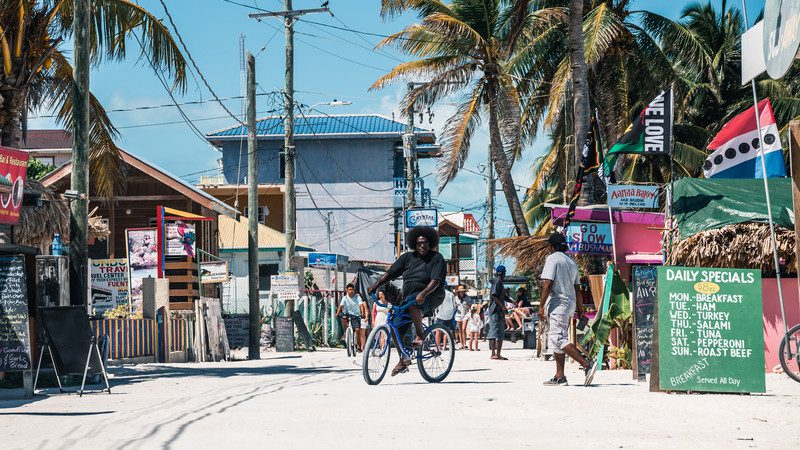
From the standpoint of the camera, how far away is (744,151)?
1778 cm

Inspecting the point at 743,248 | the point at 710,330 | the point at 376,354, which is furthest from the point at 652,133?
the point at 376,354

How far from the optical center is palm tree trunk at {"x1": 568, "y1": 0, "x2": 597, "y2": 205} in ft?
79.4

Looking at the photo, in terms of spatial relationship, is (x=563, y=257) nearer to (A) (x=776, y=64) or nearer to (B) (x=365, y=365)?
(B) (x=365, y=365)

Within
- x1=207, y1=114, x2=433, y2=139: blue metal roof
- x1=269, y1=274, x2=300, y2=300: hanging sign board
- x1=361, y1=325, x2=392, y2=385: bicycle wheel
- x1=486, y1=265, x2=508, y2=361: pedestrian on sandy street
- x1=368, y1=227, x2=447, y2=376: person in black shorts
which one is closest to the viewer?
x1=361, y1=325, x2=392, y2=385: bicycle wheel

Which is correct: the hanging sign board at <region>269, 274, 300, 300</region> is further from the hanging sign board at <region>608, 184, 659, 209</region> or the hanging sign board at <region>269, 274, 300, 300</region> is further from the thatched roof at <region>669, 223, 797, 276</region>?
the thatched roof at <region>669, 223, 797, 276</region>

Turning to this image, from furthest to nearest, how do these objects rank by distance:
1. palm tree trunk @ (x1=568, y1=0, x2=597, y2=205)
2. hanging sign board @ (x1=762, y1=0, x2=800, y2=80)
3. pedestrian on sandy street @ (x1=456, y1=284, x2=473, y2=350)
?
1. pedestrian on sandy street @ (x1=456, y1=284, x2=473, y2=350)
2. palm tree trunk @ (x1=568, y1=0, x2=597, y2=205)
3. hanging sign board @ (x1=762, y1=0, x2=800, y2=80)

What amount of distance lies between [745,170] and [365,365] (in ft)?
24.8

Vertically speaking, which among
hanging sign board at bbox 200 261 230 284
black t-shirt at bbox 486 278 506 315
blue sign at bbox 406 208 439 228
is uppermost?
blue sign at bbox 406 208 439 228

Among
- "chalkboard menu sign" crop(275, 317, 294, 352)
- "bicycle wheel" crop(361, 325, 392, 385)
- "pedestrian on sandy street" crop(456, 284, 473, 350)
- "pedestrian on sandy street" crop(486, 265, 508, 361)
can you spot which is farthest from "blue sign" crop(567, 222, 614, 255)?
"chalkboard menu sign" crop(275, 317, 294, 352)

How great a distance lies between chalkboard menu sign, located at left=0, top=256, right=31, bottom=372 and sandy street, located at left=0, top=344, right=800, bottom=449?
1.71ft

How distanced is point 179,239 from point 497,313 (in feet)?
28.7

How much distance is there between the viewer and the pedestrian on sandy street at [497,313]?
23219 mm

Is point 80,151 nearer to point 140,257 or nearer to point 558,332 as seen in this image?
point 558,332

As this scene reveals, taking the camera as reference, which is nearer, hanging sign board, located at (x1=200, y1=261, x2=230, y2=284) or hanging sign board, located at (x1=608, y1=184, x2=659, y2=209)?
hanging sign board, located at (x1=608, y1=184, x2=659, y2=209)
